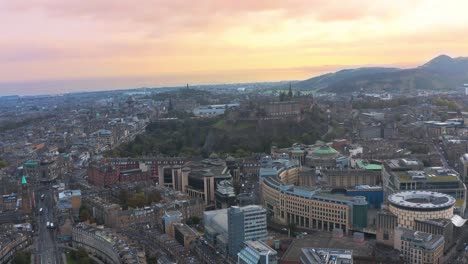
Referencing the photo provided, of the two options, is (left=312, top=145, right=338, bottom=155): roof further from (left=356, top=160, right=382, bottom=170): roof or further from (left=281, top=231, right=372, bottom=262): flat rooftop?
(left=281, top=231, right=372, bottom=262): flat rooftop

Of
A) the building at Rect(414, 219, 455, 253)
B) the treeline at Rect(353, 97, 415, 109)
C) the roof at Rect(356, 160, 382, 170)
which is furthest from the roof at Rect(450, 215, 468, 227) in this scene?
the treeline at Rect(353, 97, 415, 109)

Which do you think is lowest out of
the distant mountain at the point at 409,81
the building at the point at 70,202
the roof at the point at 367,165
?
the building at the point at 70,202

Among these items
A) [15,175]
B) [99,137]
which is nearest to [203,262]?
A: [15,175]

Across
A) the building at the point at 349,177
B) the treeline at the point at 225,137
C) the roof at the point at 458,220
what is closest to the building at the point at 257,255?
the roof at the point at 458,220

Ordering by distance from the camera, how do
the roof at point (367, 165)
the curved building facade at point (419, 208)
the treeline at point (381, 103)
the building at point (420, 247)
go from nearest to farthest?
the building at point (420, 247) → the curved building facade at point (419, 208) → the roof at point (367, 165) → the treeline at point (381, 103)

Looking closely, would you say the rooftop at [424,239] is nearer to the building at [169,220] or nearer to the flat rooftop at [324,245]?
the flat rooftop at [324,245]

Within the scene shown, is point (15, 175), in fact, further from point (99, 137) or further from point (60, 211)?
point (99, 137)
